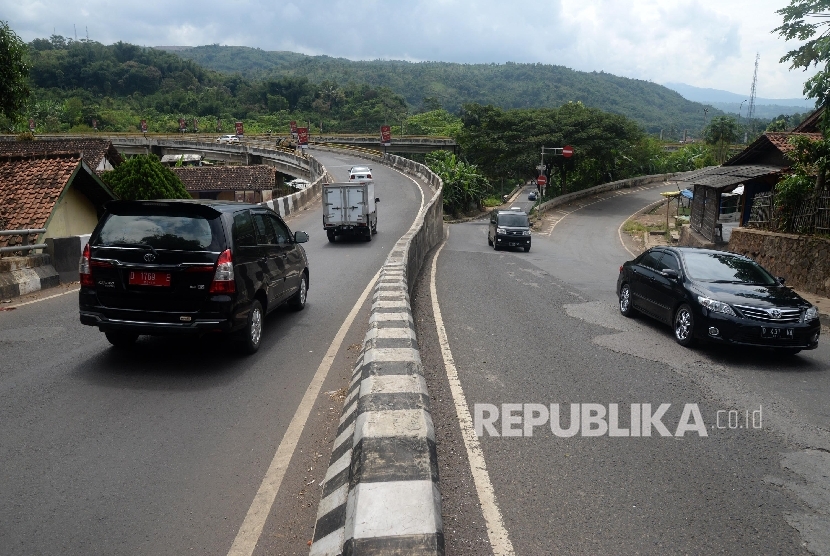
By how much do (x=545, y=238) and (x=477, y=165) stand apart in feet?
93.2

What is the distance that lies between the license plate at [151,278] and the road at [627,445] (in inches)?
127

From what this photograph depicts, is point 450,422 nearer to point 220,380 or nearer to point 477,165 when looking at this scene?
point 220,380

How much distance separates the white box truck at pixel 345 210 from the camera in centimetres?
2402

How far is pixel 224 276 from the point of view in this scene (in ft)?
23.7

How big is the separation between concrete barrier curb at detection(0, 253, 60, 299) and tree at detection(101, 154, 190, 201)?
1297 centimetres

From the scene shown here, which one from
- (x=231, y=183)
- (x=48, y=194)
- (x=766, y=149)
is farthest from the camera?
(x=231, y=183)

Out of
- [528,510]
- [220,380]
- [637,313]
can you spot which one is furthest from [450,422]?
[637,313]

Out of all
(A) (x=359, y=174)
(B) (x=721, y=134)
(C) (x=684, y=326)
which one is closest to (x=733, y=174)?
(C) (x=684, y=326)

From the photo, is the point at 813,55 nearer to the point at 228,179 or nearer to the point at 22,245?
the point at 22,245

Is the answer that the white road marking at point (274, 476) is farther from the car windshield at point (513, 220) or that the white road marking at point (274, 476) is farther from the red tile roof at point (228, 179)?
the red tile roof at point (228, 179)

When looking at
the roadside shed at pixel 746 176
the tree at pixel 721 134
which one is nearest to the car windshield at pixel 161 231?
the roadside shed at pixel 746 176

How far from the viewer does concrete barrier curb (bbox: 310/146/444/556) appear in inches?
138

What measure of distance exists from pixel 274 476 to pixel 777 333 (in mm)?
7216

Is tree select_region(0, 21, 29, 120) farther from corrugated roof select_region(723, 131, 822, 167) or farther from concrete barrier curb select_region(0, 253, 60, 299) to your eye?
corrugated roof select_region(723, 131, 822, 167)
